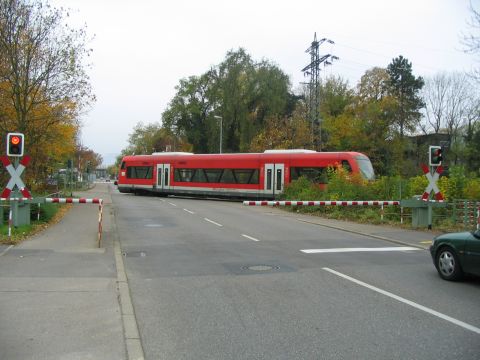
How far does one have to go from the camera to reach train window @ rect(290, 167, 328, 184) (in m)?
30.5

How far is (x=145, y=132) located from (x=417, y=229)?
350 feet

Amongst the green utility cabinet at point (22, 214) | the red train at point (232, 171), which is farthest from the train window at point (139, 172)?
the green utility cabinet at point (22, 214)

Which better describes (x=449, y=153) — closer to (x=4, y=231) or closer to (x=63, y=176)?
(x=63, y=176)

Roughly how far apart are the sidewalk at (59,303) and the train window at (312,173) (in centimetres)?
1962

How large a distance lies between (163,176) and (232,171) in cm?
746

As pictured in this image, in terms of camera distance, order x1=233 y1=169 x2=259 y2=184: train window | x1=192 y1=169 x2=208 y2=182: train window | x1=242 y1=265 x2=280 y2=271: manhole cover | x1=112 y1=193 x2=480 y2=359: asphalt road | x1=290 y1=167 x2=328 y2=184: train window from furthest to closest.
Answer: x1=192 y1=169 x2=208 y2=182: train window → x1=233 y1=169 x2=259 y2=184: train window → x1=290 y1=167 x2=328 y2=184: train window → x1=242 y1=265 x2=280 y2=271: manhole cover → x1=112 y1=193 x2=480 y2=359: asphalt road

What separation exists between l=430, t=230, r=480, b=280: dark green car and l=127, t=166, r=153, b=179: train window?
34109mm

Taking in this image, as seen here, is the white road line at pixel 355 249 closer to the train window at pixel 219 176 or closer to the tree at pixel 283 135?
the train window at pixel 219 176

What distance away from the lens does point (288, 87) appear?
60.6 m

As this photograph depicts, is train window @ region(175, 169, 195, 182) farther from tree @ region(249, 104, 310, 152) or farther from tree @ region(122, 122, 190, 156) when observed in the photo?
tree @ region(122, 122, 190, 156)

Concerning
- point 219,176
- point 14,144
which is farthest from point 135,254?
point 219,176

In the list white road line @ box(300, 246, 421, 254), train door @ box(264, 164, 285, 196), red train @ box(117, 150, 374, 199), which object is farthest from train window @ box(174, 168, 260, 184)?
white road line @ box(300, 246, 421, 254)

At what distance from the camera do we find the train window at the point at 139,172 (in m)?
41.6

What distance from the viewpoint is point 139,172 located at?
140 ft
